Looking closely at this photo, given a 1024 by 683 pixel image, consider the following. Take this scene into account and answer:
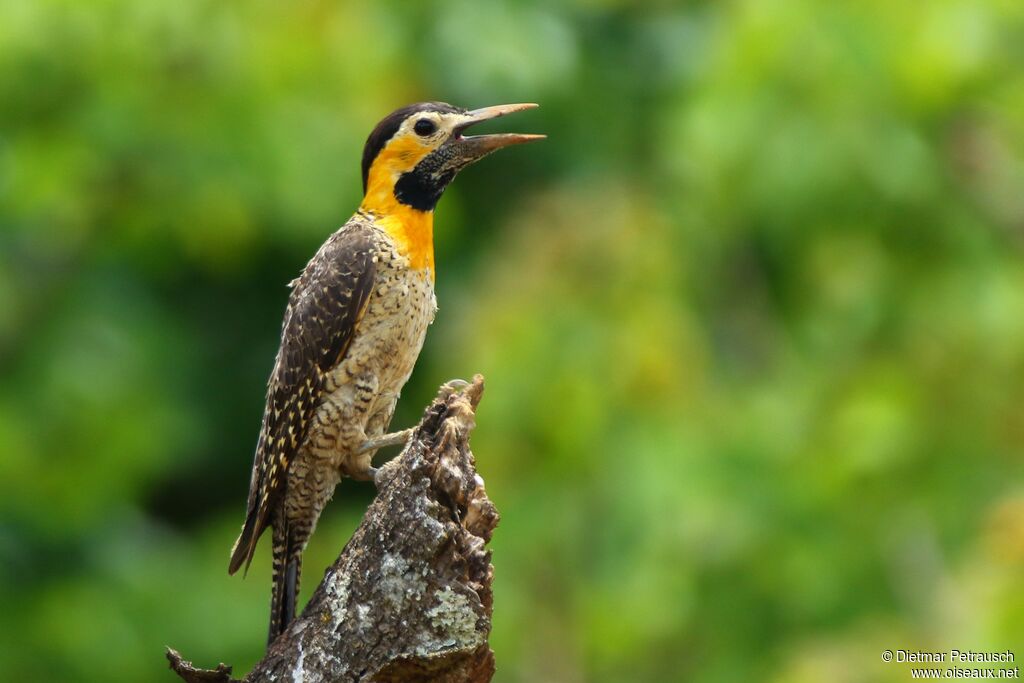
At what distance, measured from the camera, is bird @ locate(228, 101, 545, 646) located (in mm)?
7758

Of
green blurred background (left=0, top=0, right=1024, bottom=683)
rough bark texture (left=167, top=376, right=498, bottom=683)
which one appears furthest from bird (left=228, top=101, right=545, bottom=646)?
green blurred background (left=0, top=0, right=1024, bottom=683)

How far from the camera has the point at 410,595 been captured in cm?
616

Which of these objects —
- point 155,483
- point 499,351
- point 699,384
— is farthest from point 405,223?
point 155,483

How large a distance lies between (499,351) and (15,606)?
5.33 meters

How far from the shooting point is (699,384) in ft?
37.4

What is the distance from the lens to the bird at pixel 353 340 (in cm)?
776

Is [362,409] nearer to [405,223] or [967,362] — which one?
[405,223]

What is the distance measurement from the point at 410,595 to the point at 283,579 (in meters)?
1.74

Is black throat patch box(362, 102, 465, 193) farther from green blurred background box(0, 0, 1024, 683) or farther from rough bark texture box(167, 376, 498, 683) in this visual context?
green blurred background box(0, 0, 1024, 683)

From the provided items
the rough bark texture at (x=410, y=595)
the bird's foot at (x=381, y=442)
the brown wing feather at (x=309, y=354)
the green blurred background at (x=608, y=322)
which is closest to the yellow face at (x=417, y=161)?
the brown wing feather at (x=309, y=354)

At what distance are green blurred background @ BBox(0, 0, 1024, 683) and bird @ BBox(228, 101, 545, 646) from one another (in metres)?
2.87

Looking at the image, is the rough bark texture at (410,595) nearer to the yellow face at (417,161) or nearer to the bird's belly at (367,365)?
the bird's belly at (367,365)

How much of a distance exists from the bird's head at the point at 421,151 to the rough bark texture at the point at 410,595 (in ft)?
6.61

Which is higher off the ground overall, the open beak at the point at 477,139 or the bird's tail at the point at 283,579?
the open beak at the point at 477,139
